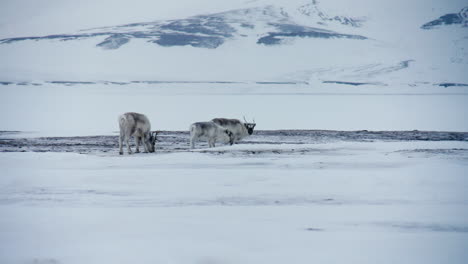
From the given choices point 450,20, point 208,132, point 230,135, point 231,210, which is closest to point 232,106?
point 230,135

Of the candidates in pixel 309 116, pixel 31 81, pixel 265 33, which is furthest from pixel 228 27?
pixel 309 116

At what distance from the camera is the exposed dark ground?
45.3ft

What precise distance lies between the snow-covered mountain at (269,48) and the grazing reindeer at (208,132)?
92.5ft

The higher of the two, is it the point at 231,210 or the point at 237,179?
the point at 237,179

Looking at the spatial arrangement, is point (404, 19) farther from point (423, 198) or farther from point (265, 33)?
point (423, 198)

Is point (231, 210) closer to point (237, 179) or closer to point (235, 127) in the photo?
point (237, 179)

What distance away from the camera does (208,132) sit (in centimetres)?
1455

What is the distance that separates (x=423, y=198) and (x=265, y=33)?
162ft

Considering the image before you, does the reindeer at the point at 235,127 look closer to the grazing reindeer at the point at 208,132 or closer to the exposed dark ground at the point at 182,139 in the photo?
the exposed dark ground at the point at 182,139

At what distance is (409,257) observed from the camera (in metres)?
5.05

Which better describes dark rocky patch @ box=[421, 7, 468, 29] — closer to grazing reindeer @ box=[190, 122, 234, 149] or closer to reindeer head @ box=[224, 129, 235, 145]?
reindeer head @ box=[224, 129, 235, 145]

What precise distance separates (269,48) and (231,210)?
4719 cm

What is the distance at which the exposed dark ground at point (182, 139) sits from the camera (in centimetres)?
1381

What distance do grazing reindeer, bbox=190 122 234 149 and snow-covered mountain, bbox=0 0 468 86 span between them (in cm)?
2819
